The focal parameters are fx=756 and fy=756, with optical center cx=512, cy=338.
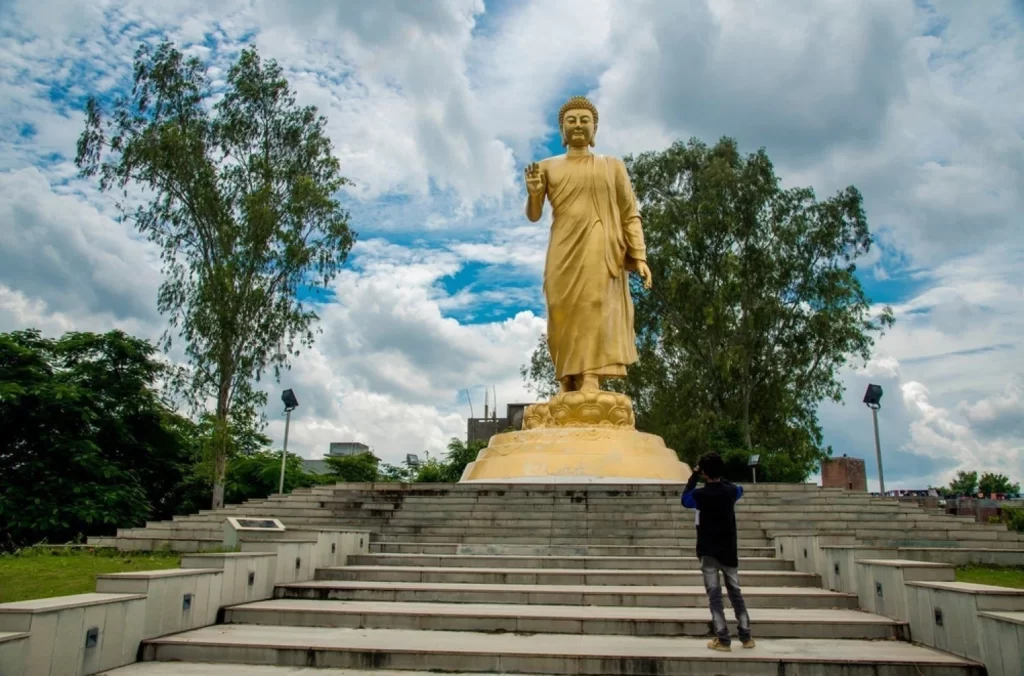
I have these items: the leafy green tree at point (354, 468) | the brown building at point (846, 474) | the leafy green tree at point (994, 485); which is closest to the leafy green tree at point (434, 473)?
the leafy green tree at point (354, 468)

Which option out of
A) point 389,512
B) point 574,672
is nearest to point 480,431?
point 389,512

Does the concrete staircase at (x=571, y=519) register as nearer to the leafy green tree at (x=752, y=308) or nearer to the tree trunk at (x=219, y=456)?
the tree trunk at (x=219, y=456)

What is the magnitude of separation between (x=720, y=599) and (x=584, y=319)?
9.75 metres

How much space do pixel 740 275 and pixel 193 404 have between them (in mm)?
16817

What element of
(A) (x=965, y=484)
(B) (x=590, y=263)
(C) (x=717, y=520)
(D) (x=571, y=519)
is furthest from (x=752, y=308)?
(A) (x=965, y=484)

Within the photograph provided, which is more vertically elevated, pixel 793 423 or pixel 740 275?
pixel 740 275

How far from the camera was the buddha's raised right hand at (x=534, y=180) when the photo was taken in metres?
14.8

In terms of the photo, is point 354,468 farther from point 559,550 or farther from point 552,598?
point 552,598

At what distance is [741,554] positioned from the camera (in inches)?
327

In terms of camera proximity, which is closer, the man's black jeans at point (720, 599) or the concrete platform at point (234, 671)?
the concrete platform at point (234, 671)

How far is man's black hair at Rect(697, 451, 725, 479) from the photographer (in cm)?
518

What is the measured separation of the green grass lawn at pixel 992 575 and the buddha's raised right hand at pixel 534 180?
9.49 m

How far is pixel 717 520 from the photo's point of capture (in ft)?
16.7

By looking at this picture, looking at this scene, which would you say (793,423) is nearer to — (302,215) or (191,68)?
(302,215)
